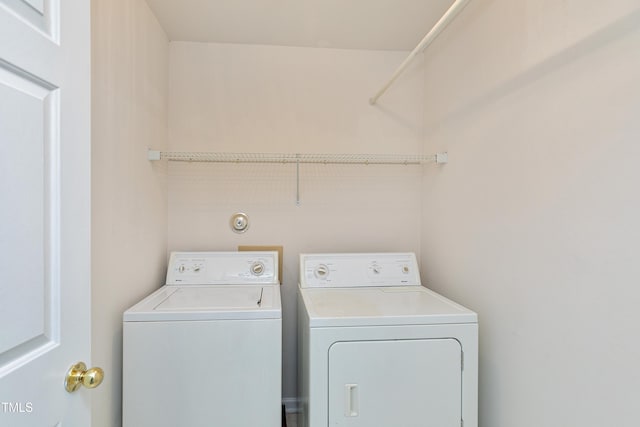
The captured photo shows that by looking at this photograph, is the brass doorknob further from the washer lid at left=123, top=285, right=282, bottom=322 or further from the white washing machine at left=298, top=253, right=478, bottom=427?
the white washing machine at left=298, top=253, right=478, bottom=427

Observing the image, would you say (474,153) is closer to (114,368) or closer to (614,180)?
(614,180)

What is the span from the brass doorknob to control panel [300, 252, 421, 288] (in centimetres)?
119

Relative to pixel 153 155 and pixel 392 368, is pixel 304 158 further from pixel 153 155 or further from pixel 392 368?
pixel 392 368

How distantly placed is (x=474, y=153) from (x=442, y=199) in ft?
1.41

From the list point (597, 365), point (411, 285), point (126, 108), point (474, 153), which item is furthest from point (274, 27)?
point (597, 365)

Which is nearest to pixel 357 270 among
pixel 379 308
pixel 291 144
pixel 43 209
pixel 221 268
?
pixel 379 308

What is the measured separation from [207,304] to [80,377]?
2.35 ft

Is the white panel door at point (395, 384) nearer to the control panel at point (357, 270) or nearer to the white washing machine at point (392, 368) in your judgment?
the white washing machine at point (392, 368)

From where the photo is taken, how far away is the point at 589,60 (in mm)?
1005

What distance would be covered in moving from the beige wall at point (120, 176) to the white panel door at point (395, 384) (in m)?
0.98

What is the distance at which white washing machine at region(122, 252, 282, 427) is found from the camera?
134 centimetres

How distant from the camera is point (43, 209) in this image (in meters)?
0.70

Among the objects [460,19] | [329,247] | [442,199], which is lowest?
[329,247]

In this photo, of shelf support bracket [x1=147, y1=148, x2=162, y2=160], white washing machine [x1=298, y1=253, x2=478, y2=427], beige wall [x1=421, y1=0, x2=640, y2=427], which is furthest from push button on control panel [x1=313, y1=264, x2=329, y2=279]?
shelf support bracket [x1=147, y1=148, x2=162, y2=160]
